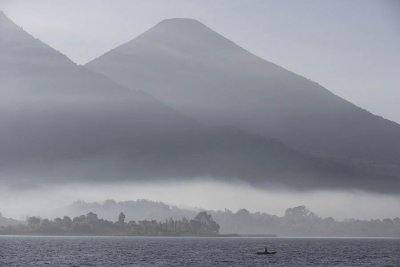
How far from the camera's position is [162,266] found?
153750mm

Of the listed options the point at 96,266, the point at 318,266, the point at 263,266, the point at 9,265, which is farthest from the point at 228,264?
the point at 9,265

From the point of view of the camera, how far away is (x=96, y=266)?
152 m

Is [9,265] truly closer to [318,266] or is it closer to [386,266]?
[318,266]

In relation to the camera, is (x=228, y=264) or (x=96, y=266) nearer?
(x=96, y=266)

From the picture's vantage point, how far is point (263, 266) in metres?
159

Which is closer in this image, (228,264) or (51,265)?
(51,265)

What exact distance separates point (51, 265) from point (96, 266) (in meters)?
9.21

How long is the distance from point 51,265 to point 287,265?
50.5m

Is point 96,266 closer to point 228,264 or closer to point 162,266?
point 162,266

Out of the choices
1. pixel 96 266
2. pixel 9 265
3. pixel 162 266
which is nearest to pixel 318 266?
pixel 162 266

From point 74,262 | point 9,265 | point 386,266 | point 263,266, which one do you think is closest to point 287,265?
point 263,266

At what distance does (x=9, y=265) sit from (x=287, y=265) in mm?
58770

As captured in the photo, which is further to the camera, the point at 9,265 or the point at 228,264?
the point at 228,264

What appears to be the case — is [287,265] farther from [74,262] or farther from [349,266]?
[74,262]
